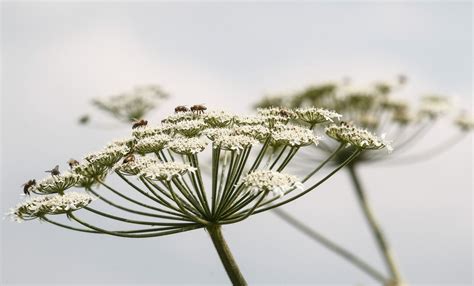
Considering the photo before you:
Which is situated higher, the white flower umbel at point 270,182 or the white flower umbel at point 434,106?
the white flower umbel at point 434,106

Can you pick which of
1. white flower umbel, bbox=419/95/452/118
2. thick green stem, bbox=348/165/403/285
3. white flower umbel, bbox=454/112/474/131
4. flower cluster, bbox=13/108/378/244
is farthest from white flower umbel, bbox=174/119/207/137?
white flower umbel, bbox=454/112/474/131

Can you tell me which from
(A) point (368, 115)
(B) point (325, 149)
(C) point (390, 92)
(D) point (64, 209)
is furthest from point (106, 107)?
(D) point (64, 209)

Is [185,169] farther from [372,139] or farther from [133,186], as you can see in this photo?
[372,139]

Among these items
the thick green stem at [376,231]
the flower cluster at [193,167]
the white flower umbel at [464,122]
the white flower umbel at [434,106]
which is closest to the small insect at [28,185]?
the flower cluster at [193,167]

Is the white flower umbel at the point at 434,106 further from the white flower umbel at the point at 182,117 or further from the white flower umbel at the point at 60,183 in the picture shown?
the white flower umbel at the point at 60,183

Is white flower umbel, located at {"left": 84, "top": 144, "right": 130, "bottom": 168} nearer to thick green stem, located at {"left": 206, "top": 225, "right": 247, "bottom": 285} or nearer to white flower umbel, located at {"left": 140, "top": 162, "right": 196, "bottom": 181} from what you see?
white flower umbel, located at {"left": 140, "top": 162, "right": 196, "bottom": 181}

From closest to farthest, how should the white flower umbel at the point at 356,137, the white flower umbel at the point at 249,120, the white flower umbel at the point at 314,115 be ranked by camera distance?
1. the white flower umbel at the point at 356,137
2. the white flower umbel at the point at 249,120
3. the white flower umbel at the point at 314,115

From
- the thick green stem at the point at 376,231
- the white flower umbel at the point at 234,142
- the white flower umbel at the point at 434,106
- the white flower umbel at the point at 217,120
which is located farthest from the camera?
the white flower umbel at the point at 434,106
